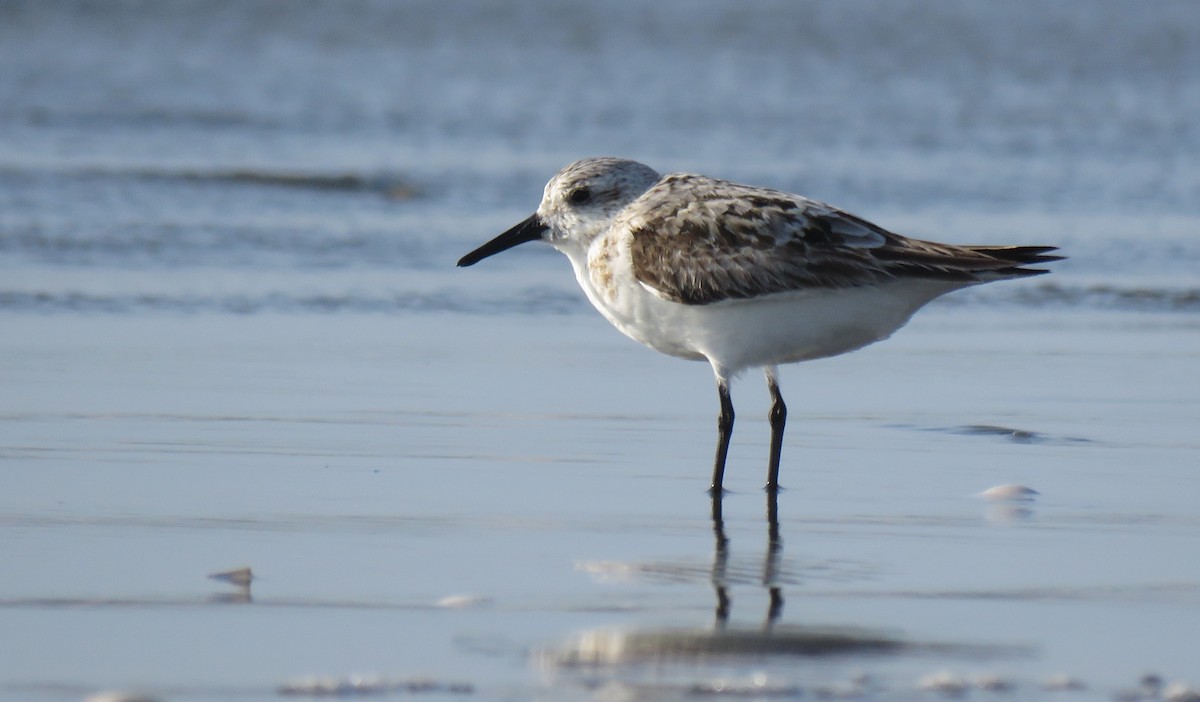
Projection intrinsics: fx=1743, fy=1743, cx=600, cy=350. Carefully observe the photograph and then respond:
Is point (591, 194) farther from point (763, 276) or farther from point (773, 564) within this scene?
point (773, 564)

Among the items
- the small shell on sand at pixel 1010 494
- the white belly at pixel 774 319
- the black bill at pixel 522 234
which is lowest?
the small shell on sand at pixel 1010 494

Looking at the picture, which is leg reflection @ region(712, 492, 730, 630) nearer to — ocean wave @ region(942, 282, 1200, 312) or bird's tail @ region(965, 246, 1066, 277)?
bird's tail @ region(965, 246, 1066, 277)

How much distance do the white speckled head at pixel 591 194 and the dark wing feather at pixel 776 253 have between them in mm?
250

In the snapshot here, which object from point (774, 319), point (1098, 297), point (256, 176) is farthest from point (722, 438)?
point (256, 176)

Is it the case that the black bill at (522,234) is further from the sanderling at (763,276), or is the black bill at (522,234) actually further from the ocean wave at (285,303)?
the ocean wave at (285,303)

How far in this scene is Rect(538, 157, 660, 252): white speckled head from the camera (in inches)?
226

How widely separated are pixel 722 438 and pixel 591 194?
95 centimetres

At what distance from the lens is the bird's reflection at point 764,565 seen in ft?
12.9

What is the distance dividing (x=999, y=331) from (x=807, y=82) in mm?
10043

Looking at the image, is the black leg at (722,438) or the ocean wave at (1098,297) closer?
the black leg at (722,438)

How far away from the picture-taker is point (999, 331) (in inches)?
324

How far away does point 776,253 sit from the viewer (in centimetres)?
530

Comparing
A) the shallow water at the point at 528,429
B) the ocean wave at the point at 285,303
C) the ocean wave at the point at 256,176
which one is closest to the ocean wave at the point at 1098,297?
the shallow water at the point at 528,429

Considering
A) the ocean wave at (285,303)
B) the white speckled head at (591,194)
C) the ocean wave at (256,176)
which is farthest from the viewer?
the ocean wave at (256,176)
